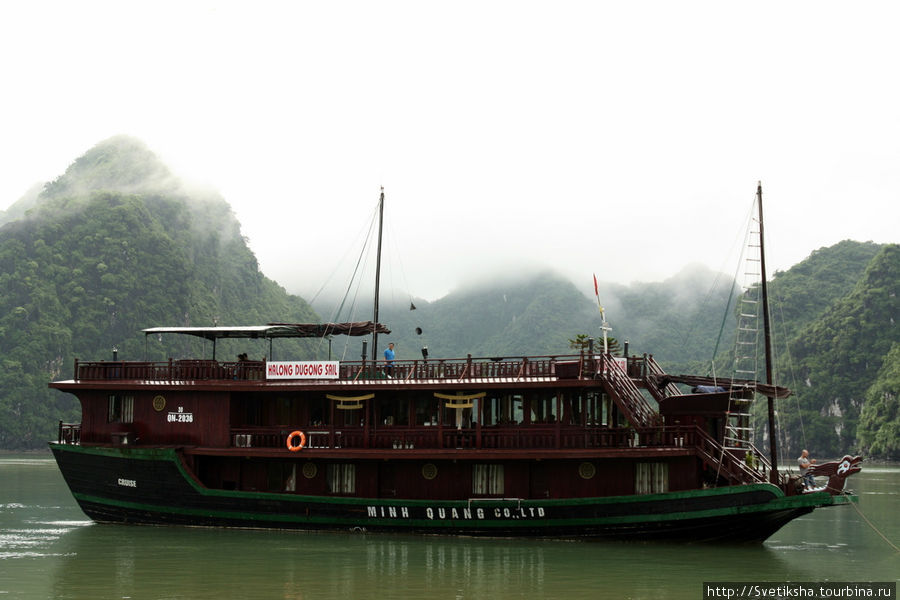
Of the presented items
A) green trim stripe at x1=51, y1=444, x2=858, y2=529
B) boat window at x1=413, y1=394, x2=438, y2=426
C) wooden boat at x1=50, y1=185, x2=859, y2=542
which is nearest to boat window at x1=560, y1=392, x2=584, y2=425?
wooden boat at x1=50, y1=185, x2=859, y2=542

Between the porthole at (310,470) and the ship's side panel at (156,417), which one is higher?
the ship's side panel at (156,417)

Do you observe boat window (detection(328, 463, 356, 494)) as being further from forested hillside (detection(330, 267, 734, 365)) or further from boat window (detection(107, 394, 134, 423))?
forested hillside (detection(330, 267, 734, 365))

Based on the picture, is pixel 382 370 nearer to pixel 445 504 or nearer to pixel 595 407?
pixel 445 504

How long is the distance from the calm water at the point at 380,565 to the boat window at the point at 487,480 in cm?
94

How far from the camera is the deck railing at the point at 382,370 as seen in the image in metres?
17.5

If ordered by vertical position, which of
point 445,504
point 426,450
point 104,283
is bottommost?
point 445,504

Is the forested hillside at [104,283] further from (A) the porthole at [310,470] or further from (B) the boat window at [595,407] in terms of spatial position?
(B) the boat window at [595,407]

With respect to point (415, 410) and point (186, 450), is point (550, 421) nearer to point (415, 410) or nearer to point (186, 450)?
point (415, 410)

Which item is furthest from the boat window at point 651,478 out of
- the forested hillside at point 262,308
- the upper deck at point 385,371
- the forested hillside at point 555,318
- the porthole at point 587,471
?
the forested hillside at point 555,318

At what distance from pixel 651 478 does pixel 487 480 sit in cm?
299

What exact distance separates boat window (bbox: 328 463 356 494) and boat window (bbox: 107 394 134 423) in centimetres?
455

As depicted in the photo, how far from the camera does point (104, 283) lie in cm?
8869

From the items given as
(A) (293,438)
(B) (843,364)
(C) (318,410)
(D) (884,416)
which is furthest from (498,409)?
(B) (843,364)

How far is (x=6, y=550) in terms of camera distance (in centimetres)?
1692
